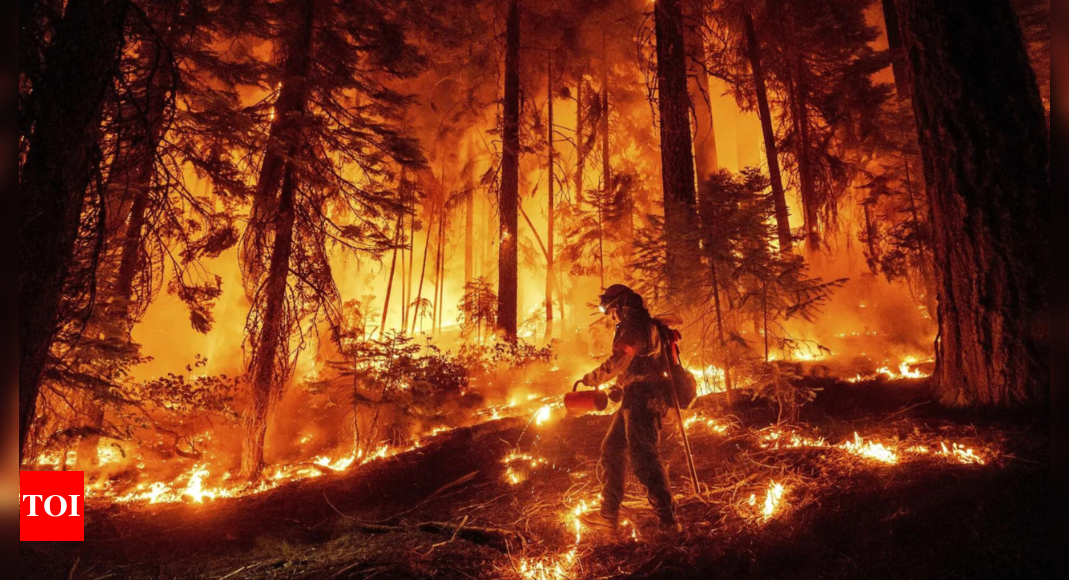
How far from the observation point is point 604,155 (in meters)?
22.1

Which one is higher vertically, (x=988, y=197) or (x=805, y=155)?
(x=805, y=155)

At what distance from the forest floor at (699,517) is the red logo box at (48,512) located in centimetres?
27

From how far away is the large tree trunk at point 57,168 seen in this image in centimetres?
347

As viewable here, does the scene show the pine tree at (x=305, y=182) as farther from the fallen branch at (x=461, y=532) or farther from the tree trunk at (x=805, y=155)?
the tree trunk at (x=805, y=155)

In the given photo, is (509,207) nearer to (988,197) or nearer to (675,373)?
(675,373)

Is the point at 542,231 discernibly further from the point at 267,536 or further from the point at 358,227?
the point at 267,536

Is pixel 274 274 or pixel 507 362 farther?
pixel 507 362

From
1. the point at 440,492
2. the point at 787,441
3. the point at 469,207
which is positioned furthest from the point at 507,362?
the point at 469,207

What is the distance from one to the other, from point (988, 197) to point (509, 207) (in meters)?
12.1

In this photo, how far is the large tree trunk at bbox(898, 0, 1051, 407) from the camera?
462cm

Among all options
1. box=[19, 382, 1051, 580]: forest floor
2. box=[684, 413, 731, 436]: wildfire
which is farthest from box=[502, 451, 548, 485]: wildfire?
box=[684, 413, 731, 436]: wildfire

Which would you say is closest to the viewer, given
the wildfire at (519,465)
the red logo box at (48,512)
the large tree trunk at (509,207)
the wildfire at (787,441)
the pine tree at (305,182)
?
the red logo box at (48,512)

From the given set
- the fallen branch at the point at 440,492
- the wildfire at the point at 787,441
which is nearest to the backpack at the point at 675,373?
the wildfire at the point at 787,441

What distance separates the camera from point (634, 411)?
4414 millimetres
